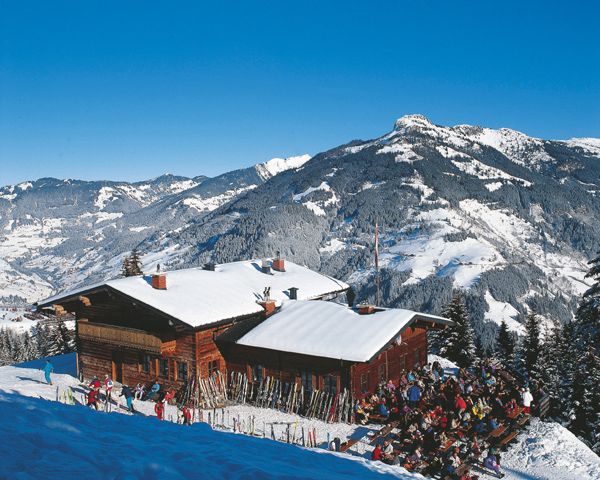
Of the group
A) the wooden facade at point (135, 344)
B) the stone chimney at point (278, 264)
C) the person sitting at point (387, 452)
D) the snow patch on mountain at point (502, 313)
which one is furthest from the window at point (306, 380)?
the snow patch on mountain at point (502, 313)

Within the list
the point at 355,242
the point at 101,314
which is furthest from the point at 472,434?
the point at 355,242

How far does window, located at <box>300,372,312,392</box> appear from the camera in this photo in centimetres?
2011

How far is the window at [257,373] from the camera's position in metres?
21.7

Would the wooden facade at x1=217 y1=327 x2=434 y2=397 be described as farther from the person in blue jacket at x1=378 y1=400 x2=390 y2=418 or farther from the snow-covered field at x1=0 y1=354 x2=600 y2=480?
the snow-covered field at x1=0 y1=354 x2=600 y2=480

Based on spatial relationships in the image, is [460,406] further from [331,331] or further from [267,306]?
[267,306]

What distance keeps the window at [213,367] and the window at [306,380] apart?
182 inches

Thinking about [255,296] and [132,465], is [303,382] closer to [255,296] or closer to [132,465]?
[255,296]

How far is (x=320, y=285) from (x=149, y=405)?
13331 mm

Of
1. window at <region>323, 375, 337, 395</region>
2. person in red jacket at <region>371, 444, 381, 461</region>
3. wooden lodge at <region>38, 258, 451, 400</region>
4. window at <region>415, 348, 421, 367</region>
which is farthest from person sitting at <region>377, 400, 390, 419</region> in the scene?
window at <region>415, 348, 421, 367</region>

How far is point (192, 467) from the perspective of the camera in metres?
9.09

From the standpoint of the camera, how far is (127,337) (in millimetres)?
22422

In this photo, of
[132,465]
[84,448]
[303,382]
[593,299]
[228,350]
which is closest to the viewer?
[132,465]

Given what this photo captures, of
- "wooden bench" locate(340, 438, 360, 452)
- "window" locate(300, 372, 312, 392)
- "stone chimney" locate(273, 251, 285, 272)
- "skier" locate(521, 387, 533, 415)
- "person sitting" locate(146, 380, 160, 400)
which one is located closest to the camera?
"wooden bench" locate(340, 438, 360, 452)

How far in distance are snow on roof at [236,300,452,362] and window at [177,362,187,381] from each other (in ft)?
10.3
